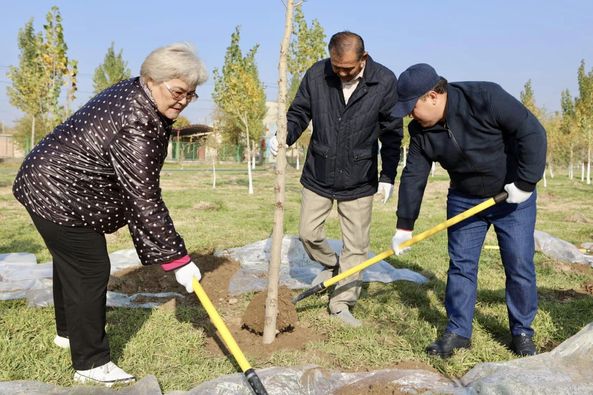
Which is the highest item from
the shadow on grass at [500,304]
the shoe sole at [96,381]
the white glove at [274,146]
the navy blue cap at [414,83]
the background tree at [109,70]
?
the background tree at [109,70]

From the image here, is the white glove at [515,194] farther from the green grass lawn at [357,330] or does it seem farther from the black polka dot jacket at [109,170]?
the black polka dot jacket at [109,170]

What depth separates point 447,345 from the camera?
312cm

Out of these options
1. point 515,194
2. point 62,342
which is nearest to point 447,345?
point 515,194

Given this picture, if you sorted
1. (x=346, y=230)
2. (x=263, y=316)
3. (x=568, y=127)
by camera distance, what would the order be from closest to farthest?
(x=263, y=316), (x=346, y=230), (x=568, y=127)

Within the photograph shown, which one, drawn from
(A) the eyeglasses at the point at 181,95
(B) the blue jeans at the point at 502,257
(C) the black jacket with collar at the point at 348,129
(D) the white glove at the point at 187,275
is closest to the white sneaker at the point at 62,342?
(D) the white glove at the point at 187,275

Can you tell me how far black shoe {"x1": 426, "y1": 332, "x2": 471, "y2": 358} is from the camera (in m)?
3.11

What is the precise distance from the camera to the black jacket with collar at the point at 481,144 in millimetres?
2844

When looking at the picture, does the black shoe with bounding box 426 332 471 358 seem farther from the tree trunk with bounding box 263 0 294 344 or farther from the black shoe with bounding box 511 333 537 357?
the tree trunk with bounding box 263 0 294 344

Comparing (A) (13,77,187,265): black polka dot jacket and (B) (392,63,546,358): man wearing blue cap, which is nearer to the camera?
(A) (13,77,187,265): black polka dot jacket

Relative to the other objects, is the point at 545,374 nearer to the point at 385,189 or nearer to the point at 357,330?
the point at 357,330

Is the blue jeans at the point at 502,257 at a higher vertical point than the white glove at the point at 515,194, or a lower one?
lower

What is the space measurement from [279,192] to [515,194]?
4.49 ft

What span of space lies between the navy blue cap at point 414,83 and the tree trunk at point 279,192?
2.33 feet

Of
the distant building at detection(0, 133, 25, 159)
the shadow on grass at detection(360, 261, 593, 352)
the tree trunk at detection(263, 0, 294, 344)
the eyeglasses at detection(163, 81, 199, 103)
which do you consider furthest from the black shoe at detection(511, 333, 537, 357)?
the distant building at detection(0, 133, 25, 159)
